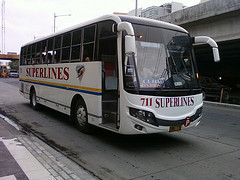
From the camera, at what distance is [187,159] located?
5.18m

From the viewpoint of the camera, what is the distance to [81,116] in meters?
7.13

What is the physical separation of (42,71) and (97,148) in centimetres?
542

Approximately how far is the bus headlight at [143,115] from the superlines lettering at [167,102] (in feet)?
0.60

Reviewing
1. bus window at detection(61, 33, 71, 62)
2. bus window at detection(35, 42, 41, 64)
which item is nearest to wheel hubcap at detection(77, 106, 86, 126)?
bus window at detection(61, 33, 71, 62)

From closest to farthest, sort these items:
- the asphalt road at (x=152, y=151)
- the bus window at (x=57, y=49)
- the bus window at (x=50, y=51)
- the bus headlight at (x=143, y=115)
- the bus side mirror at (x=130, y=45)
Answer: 1. the asphalt road at (x=152, y=151)
2. the bus side mirror at (x=130, y=45)
3. the bus headlight at (x=143, y=115)
4. the bus window at (x=57, y=49)
5. the bus window at (x=50, y=51)

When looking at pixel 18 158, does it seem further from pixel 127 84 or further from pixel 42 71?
pixel 42 71

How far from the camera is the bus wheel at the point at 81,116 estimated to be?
6.95 meters

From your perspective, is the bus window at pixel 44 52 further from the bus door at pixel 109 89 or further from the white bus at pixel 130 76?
the bus door at pixel 109 89

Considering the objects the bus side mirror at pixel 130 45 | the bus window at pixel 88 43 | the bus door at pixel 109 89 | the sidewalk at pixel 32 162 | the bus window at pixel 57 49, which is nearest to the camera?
the sidewalk at pixel 32 162

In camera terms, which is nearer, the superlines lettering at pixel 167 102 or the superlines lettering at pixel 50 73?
the superlines lettering at pixel 167 102

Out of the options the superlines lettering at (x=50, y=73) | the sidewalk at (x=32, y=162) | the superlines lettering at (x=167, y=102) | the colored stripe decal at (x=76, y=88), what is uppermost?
the superlines lettering at (x=50, y=73)

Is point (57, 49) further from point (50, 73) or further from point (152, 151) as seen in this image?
point (152, 151)

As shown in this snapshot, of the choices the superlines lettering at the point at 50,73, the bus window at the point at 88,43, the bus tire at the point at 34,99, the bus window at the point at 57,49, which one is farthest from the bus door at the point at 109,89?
the bus tire at the point at 34,99

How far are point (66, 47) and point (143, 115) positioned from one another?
421cm
